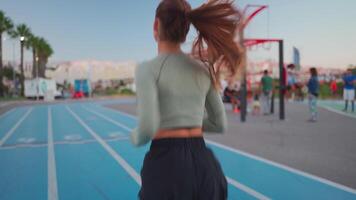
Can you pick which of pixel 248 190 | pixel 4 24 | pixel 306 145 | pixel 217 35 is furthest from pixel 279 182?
pixel 4 24

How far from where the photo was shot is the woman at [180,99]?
66.7 inches

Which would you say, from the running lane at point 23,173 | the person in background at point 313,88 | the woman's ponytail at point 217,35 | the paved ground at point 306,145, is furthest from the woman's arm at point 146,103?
the person in background at point 313,88

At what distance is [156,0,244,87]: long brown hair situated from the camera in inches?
71.1

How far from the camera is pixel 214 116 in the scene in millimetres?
2031

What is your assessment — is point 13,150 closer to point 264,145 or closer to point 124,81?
point 264,145

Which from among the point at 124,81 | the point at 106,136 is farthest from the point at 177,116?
the point at 124,81

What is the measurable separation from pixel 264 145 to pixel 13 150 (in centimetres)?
538

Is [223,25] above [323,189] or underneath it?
above

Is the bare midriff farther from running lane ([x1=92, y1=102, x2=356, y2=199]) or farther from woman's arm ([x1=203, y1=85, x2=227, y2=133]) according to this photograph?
running lane ([x1=92, y1=102, x2=356, y2=199])

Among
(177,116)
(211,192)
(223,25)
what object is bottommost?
(211,192)

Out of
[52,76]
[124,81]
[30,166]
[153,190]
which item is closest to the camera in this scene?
[153,190]

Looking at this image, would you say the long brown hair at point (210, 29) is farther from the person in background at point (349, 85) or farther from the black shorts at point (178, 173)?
the person in background at point (349, 85)

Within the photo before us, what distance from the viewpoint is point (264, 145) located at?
25.0 ft

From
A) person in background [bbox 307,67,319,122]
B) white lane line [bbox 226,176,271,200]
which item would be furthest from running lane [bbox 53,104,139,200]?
person in background [bbox 307,67,319,122]
